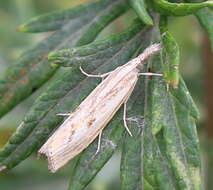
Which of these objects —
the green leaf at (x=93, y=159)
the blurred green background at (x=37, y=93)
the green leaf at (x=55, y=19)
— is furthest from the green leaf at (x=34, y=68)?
the blurred green background at (x=37, y=93)

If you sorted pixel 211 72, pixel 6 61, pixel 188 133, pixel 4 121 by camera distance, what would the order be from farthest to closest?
pixel 6 61 < pixel 4 121 < pixel 211 72 < pixel 188 133

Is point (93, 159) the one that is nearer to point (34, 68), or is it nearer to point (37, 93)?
point (34, 68)

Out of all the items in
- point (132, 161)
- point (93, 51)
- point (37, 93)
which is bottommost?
point (37, 93)

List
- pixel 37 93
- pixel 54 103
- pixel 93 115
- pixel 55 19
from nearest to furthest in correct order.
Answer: pixel 54 103, pixel 93 115, pixel 55 19, pixel 37 93

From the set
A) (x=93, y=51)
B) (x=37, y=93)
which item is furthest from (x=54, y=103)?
(x=37, y=93)

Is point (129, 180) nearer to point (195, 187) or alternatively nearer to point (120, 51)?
point (195, 187)

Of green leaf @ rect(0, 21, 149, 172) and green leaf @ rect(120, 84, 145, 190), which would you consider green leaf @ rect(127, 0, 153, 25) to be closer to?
green leaf @ rect(0, 21, 149, 172)

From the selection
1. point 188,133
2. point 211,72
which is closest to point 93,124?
point 188,133
